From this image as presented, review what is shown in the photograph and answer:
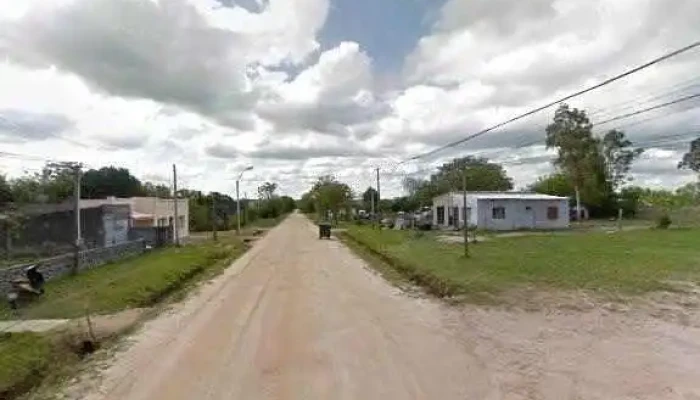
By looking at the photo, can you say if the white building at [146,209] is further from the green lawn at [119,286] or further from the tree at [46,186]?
the green lawn at [119,286]

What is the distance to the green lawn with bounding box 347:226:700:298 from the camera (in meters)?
17.1

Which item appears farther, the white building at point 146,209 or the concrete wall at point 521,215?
the concrete wall at point 521,215

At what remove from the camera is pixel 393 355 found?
9.71m

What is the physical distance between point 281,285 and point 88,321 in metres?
7.34

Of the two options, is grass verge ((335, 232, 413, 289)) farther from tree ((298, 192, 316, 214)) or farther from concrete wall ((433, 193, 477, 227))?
tree ((298, 192, 316, 214))

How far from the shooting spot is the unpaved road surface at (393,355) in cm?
785

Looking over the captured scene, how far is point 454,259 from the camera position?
2419cm

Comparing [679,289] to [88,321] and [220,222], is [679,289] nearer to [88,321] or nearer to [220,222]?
[88,321]

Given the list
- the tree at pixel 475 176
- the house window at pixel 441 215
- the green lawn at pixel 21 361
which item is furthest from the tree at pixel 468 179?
the green lawn at pixel 21 361

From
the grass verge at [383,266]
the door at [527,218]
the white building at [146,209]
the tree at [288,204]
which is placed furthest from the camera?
the tree at [288,204]

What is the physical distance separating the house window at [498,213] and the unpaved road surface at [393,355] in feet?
118

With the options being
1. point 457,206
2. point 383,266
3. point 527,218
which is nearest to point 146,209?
point 383,266

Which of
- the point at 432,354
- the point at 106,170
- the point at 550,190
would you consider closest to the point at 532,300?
the point at 432,354

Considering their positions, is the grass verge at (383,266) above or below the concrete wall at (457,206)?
below
